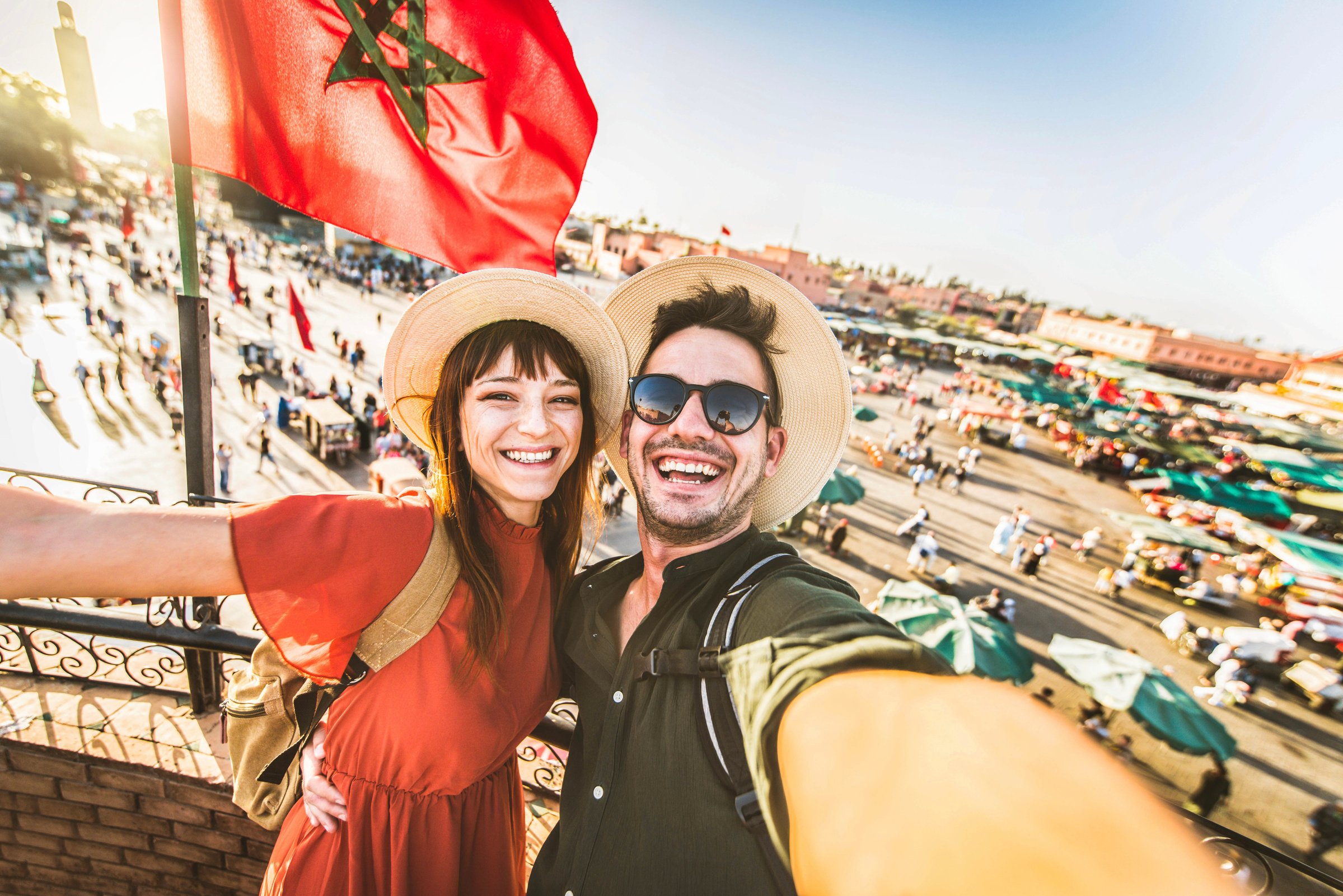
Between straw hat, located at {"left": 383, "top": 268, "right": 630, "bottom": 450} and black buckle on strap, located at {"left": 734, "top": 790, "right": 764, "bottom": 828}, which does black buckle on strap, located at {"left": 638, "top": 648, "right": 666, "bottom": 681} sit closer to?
black buckle on strap, located at {"left": 734, "top": 790, "right": 764, "bottom": 828}

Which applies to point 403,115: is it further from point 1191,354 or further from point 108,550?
point 1191,354

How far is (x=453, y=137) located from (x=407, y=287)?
134ft

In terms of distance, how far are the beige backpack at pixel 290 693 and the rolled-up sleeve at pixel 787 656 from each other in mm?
900

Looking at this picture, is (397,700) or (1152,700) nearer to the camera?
(397,700)

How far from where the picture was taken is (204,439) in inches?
102

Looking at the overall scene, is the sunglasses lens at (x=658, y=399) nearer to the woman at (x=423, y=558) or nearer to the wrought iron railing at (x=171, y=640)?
the woman at (x=423, y=558)

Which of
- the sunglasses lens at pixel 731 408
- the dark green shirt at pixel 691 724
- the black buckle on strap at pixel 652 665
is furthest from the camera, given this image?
the sunglasses lens at pixel 731 408

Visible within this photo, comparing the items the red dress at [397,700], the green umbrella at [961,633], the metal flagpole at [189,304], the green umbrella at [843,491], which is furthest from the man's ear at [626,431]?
the green umbrella at [843,491]

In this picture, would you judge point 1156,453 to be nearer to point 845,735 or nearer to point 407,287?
point 845,735

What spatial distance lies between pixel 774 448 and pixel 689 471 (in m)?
0.49

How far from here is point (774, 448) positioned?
226 centimetres

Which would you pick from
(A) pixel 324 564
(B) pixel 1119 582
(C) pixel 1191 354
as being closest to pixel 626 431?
(A) pixel 324 564

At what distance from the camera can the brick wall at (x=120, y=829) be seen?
9.11 feet

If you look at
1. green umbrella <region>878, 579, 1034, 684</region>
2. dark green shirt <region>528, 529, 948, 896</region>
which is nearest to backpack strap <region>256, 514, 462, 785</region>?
dark green shirt <region>528, 529, 948, 896</region>
